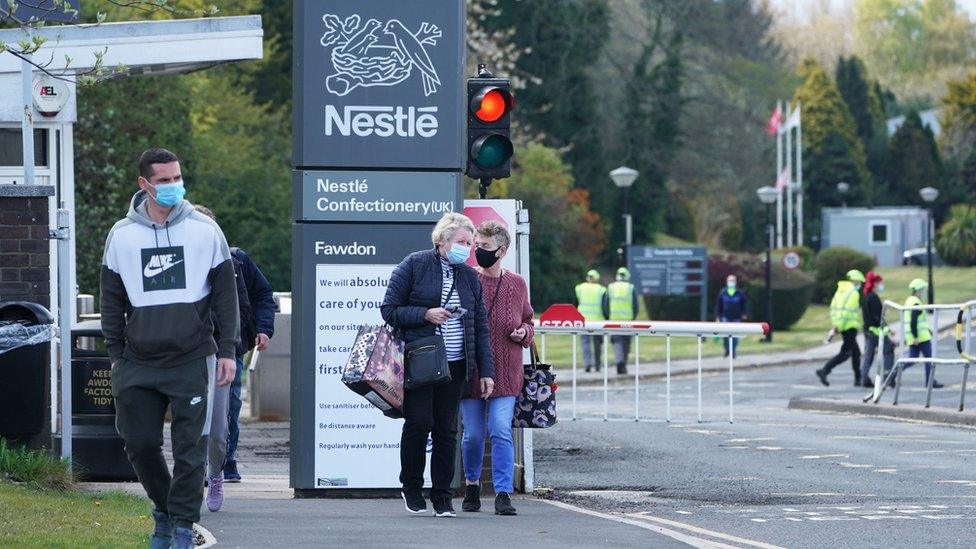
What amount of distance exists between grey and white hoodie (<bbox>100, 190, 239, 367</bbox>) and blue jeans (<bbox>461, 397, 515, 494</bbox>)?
9.63 feet

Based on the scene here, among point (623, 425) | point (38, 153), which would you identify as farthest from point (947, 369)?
point (38, 153)

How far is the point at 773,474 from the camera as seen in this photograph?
13.4 meters

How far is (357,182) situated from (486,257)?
4.17 feet

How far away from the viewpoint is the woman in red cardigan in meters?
10.0

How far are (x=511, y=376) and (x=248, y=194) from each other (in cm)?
2888

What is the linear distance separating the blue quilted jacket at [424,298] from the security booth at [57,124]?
1.96 meters

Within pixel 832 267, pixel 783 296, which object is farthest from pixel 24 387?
pixel 832 267

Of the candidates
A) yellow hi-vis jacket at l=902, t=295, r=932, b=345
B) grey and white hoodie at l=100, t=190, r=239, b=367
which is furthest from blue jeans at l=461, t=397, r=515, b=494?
yellow hi-vis jacket at l=902, t=295, r=932, b=345

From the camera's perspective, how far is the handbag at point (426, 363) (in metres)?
9.41

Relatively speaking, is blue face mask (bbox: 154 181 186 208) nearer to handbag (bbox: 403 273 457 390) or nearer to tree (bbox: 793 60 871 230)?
handbag (bbox: 403 273 457 390)

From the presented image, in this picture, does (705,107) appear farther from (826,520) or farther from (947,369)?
(826,520)

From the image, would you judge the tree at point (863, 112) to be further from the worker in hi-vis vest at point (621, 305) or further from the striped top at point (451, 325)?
the striped top at point (451, 325)

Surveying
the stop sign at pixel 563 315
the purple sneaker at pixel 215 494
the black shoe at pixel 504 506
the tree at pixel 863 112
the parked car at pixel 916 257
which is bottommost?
the black shoe at pixel 504 506

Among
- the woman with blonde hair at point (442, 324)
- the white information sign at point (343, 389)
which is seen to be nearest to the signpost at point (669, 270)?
the white information sign at point (343, 389)
